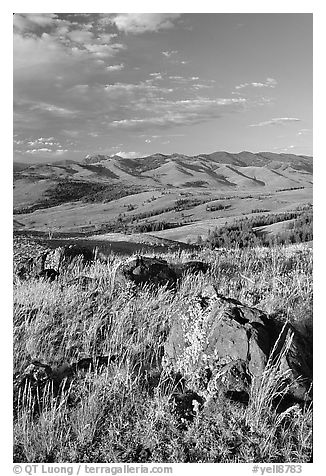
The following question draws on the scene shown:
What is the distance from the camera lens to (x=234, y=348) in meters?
3.24

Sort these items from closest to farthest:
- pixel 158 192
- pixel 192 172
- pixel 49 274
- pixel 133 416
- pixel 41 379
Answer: pixel 133 416
pixel 41 379
pixel 49 274
pixel 158 192
pixel 192 172

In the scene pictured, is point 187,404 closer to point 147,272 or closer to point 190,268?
point 147,272

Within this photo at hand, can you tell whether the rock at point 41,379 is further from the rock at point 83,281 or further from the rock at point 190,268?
the rock at point 190,268

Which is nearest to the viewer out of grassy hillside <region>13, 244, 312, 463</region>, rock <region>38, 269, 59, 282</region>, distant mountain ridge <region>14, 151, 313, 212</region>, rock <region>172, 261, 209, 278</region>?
grassy hillside <region>13, 244, 312, 463</region>

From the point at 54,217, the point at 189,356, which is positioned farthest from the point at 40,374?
the point at 54,217

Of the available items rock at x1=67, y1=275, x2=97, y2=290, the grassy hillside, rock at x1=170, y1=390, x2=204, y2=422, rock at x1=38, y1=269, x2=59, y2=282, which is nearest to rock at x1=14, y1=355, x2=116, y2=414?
the grassy hillside

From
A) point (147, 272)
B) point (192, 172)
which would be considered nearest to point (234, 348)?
point (147, 272)

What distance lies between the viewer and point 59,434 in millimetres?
2922

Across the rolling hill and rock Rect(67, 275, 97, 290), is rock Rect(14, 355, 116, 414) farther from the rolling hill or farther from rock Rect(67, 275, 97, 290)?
the rolling hill

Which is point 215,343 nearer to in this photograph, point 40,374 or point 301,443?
point 301,443

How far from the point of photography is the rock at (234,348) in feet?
10.4

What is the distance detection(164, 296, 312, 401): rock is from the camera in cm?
316

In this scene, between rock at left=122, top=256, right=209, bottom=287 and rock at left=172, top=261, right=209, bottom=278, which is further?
rock at left=172, top=261, right=209, bottom=278

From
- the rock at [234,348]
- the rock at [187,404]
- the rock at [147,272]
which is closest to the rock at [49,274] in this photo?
the rock at [147,272]
